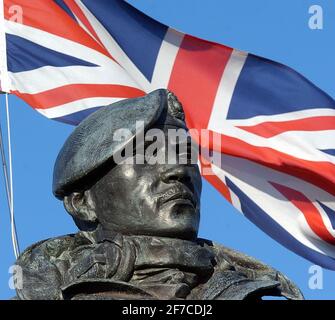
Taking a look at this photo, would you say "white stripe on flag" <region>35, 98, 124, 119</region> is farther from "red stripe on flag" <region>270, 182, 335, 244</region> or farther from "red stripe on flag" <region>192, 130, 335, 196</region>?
"red stripe on flag" <region>270, 182, 335, 244</region>

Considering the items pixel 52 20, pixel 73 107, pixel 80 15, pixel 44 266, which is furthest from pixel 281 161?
pixel 44 266

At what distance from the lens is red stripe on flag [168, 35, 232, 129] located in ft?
59.2

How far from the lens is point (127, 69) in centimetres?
1823

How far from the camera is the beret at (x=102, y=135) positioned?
11.6m

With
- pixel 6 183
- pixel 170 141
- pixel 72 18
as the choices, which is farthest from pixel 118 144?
pixel 72 18

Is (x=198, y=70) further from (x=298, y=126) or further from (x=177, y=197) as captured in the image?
(x=177, y=197)

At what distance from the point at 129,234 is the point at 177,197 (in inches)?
15.3

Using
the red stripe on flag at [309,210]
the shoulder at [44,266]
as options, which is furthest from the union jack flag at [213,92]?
the shoulder at [44,266]

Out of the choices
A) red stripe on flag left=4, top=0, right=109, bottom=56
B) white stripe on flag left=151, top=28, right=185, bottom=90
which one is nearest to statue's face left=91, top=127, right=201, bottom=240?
white stripe on flag left=151, top=28, right=185, bottom=90

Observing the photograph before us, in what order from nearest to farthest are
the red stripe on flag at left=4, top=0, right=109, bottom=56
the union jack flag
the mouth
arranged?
the mouth → the union jack flag → the red stripe on flag at left=4, top=0, right=109, bottom=56

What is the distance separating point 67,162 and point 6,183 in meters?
3.79

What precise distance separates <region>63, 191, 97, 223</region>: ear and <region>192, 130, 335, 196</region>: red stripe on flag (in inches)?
204

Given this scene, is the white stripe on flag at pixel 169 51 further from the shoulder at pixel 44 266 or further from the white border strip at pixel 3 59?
the shoulder at pixel 44 266

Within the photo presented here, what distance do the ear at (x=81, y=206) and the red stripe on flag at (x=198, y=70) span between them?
615cm
